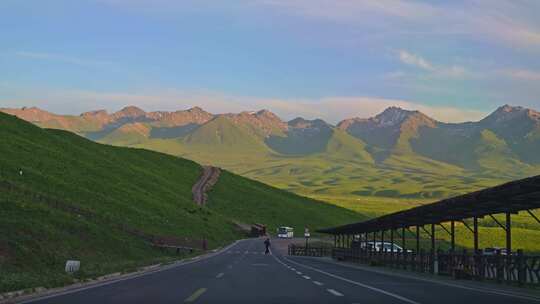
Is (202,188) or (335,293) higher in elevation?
(202,188)

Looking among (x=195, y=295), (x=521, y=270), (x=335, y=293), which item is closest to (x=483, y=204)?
(x=521, y=270)

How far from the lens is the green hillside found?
120 feet

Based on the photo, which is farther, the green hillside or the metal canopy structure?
the green hillside

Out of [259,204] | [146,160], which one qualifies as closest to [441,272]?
[259,204]

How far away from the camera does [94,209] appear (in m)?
79.6

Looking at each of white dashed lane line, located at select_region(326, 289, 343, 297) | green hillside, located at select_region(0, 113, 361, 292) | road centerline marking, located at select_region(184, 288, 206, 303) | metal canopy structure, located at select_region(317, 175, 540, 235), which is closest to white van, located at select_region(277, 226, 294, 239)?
green hillside, located at select_region(0, 113, 361, 292)

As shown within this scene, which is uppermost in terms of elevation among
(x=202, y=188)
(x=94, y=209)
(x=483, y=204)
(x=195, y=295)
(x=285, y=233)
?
(x=202, y=188)

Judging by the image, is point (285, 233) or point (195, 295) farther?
point (285, 233)

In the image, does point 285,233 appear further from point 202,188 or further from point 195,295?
point 195,295

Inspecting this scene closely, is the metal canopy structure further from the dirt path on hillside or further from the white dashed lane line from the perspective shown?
the dirt path on hillside

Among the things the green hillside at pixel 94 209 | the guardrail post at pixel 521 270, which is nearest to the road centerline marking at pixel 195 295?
the green hillside at pixel 94 209

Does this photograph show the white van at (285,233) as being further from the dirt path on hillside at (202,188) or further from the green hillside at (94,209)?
the dirt path on hillside at (202,188)

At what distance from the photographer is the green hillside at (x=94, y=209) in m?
36.5

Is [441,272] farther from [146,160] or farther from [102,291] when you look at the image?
[146,160]
